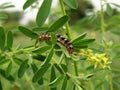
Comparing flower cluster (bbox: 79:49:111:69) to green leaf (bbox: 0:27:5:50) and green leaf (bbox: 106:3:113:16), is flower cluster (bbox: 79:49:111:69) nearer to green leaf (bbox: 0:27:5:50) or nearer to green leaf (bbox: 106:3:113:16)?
green leaf (bbox: 0:27:5:50)

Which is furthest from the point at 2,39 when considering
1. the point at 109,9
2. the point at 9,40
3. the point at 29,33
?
the point at 109,9

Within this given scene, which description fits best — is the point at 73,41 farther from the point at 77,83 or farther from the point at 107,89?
the point at 107,89

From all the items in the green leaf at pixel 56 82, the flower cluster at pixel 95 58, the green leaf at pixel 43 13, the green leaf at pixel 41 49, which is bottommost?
the green leaf at pixel 56 82

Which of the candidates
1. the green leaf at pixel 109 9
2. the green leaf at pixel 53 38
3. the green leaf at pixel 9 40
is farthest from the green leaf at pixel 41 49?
the green leaf at pixel 109 9

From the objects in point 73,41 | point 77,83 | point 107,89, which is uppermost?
point 73,41

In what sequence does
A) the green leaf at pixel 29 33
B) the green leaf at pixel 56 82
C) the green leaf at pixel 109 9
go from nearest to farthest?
the green leaf at pixel 56 82, the green leaf at pixel 29 33, the green leaf at pixel 109 9

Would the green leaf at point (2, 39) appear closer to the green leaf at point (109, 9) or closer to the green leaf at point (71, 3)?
the green leaf at point (71, 3)

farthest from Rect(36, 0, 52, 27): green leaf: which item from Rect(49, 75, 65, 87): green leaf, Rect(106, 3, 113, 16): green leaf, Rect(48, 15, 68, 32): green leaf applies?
Rect(106, 3, 113, 16): green leaf

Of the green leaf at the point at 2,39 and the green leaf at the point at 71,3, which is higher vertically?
the green leaf at the point at 71,3

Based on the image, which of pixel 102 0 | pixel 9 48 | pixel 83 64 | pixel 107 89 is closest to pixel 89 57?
pixel 9 48
